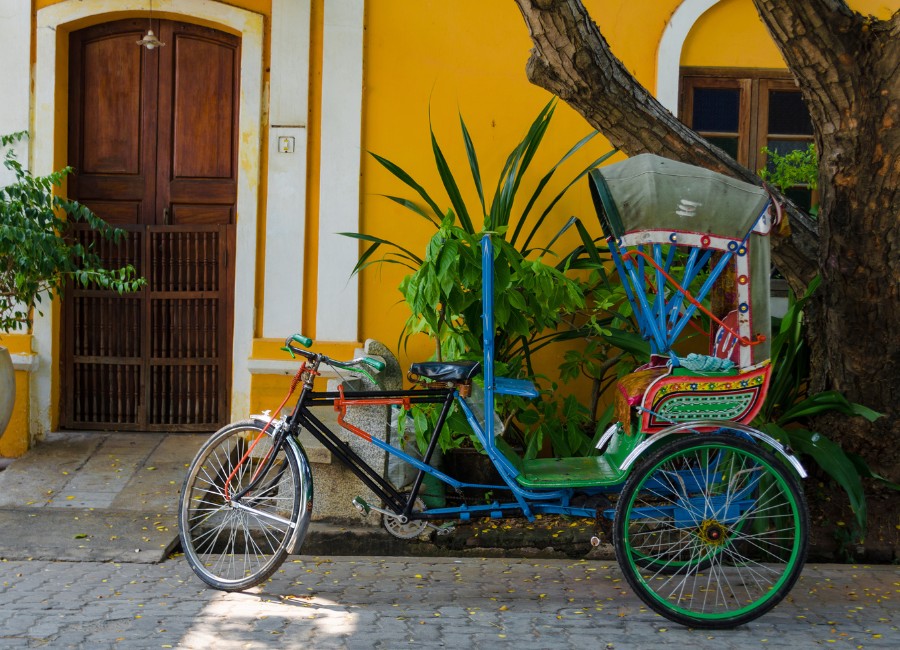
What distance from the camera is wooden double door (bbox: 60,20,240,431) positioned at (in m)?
6.25

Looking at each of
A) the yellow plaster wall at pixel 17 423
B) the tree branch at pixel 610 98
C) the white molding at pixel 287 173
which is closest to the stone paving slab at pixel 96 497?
the yellow plaster wall at pixel 17 423

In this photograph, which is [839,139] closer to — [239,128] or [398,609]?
[398,609]

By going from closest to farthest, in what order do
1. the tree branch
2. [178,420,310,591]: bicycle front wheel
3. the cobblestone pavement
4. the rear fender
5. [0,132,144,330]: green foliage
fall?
the cobblestone pavement → the rear fender → [178,420,310,591]: bicycle front wheel → the tree branch → [0,132,144,330]: green foliage

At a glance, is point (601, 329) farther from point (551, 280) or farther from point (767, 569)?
point (767, 569)

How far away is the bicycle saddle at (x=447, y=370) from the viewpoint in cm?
408

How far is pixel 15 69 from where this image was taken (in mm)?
6039

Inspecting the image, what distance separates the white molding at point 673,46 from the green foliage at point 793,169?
736 millimetres

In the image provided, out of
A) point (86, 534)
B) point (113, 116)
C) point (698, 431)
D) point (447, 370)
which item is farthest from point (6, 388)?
point (698, 431)

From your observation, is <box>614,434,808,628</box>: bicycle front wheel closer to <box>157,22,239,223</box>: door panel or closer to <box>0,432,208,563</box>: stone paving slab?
<box>0,432,208,563</box>: stone paving slab

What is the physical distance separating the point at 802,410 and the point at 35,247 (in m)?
4.19

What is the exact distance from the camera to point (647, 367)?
4254mm

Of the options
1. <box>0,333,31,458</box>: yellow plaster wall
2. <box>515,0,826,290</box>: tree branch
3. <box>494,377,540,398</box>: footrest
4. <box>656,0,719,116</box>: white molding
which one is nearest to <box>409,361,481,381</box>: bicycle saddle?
<box>494,377,540,398</box>: footrest

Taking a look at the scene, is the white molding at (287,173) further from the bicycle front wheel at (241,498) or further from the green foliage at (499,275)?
the bicycle front wheel at (241,498)

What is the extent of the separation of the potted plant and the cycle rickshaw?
6.33 feet
